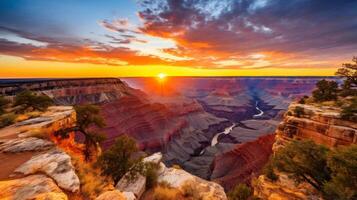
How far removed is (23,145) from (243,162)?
102ft

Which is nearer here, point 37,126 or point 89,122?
point 37,126

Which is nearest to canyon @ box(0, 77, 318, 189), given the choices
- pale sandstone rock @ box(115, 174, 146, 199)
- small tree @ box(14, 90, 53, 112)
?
pale sandstone rock @ box(115, 174, 146, 199)

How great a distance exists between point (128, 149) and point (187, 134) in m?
49.8

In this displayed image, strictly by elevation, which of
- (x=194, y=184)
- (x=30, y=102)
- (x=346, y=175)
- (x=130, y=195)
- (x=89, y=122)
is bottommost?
(x=194, y=184)

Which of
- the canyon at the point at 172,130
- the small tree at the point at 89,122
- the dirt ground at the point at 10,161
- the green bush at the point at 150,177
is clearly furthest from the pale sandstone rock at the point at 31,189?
the canyon at the point at 172,130

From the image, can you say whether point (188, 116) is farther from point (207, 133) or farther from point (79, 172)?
point (79, 172)

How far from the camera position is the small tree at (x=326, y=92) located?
18156 millimetres

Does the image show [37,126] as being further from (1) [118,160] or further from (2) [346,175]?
(2) [346,175]

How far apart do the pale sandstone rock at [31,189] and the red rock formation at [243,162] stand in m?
25.6

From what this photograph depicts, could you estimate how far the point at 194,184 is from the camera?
373 inches

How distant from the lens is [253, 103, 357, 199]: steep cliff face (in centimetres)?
1113

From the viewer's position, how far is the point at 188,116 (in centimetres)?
7662

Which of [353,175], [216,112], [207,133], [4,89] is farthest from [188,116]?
[353,175]

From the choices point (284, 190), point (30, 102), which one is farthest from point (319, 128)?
point (30, 102)
